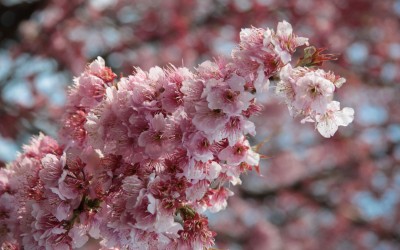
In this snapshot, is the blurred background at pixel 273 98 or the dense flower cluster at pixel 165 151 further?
the blurred background at pixel 273 98

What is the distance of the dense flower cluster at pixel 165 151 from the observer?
5.65 feet

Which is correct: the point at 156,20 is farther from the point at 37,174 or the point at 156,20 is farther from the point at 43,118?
the point at 37,174

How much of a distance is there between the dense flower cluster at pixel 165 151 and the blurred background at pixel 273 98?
274 cm

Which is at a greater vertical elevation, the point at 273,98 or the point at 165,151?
the point at 165,151

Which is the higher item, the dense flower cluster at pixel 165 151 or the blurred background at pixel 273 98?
the dense flower cluster at pixel 165 151

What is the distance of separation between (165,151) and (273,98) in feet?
20.3

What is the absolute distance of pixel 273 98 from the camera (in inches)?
308

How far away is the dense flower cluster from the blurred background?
2735mm

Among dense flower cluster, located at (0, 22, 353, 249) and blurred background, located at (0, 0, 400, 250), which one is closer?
dense flower cluster, located at (0, 22, 353, 249)

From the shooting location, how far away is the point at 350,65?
731cm

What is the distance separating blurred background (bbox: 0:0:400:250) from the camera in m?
6.14

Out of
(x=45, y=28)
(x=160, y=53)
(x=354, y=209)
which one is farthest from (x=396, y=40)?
(x=45, y=28)

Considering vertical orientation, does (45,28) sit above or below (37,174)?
Result: below

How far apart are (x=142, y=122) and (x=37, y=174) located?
20.0 inches
